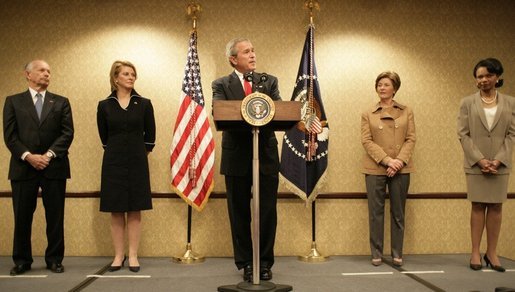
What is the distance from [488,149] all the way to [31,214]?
3871 millimetres

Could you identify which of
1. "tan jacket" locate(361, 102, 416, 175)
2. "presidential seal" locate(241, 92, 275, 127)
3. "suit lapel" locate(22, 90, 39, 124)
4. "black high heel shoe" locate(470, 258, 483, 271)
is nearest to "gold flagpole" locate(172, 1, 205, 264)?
"suit lapel" locate(22, 90, 39, 124)

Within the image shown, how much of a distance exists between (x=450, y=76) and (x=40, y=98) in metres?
4.03

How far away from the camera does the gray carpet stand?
336cm

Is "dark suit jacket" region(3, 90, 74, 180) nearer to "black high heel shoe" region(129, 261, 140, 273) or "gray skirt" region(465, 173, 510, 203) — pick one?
"black high heel shoe" region(129, 261, 140, 273)

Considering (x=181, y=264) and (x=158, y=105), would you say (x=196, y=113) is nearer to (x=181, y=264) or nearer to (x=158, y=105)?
(x=158, y=105)

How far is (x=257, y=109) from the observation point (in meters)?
2.76

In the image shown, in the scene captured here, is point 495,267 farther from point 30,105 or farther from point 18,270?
point 30,105

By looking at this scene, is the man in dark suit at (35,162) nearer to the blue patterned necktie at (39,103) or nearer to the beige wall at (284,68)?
the blue patterned necktie at (39,103)

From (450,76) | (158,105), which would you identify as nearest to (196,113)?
(158,105)

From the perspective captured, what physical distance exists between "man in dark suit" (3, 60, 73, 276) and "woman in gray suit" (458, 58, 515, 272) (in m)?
3.44

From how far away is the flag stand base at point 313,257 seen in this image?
445cm

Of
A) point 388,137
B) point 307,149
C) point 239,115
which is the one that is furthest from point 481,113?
point 239,115

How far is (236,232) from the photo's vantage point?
3.44 m

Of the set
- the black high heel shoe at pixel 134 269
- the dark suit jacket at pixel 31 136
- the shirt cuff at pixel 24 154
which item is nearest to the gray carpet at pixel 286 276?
the black high heel shoe at pixel 134 269
